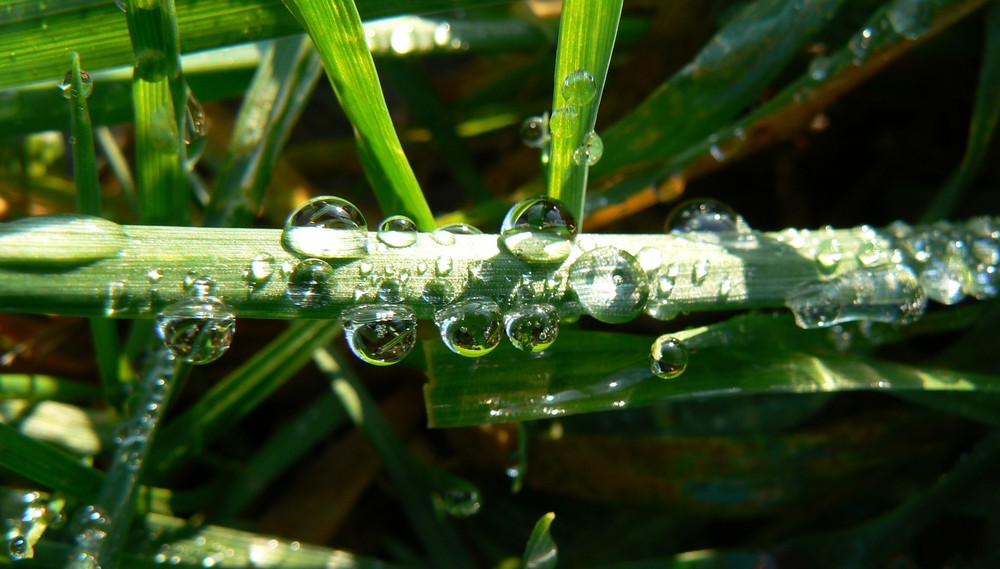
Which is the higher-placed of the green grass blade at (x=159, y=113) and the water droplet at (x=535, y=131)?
the water droplet at (x=535, y=131)

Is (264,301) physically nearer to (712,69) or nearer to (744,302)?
(744,302)

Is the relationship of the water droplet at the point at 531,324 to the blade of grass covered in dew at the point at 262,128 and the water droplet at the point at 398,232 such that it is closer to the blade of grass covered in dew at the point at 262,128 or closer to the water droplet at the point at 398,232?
the water droplet at the point at 398,232

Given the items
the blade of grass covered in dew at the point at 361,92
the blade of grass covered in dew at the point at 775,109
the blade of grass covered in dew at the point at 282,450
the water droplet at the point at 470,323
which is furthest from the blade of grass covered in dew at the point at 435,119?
the water droplet at the point at 470,323

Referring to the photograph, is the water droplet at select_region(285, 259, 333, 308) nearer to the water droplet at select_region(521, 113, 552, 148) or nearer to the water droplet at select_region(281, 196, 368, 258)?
the water droplet at select_region(281, 196, 368, 258)

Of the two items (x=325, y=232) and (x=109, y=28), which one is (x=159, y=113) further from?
(x=325, y=232)

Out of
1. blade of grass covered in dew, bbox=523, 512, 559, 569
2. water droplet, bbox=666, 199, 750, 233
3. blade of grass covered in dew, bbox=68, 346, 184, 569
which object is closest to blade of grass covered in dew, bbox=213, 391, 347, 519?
blade of grass covered in dew, bbox=68, 346, 184, 569

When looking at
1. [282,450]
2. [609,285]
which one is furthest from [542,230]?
[282,450]
